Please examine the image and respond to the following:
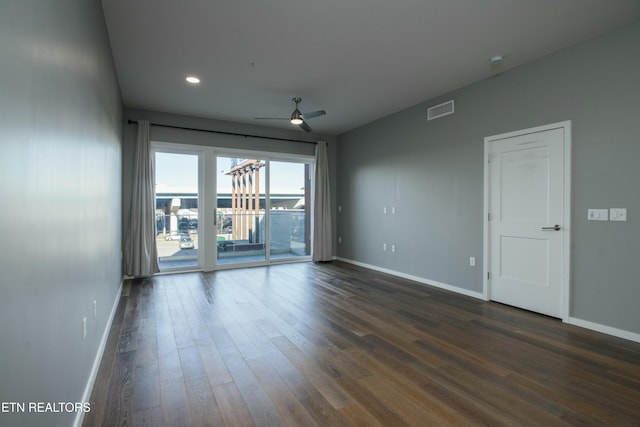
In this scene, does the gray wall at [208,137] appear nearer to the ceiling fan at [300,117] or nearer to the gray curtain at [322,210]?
the gray curtain at [322,210]

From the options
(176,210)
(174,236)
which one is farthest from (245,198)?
(174,236)

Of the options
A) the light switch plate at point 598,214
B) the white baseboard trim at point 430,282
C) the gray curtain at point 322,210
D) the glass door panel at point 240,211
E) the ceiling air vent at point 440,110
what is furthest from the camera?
the gray curtain at point 322,210

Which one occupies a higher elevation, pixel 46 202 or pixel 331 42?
pixel 331 42

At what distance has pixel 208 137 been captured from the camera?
18.9ft

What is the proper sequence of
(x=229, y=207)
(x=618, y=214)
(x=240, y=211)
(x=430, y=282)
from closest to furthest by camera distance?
1. (x=618, y=214)
2. (x=430, y=282)
3. (x=229, y=207)
4. (x=240, y=211)

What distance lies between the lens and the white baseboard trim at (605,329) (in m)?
2.84

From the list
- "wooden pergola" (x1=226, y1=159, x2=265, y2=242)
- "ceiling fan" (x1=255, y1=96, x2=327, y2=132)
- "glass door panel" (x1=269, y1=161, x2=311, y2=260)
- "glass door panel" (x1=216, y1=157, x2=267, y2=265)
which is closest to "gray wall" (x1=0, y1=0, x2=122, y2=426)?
"ceiling fan" (x1=255, y1=96, x2=327, y2=132)

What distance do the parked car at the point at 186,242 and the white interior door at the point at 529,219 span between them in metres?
4.93

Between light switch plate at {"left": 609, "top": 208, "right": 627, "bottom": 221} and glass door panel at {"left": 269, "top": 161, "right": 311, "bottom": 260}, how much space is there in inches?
197

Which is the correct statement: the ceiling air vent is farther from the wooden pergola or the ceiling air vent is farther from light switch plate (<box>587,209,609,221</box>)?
the wooden pergola

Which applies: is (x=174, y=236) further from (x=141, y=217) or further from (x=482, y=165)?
(x=482, y=165)

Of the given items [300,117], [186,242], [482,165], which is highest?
[300,117]

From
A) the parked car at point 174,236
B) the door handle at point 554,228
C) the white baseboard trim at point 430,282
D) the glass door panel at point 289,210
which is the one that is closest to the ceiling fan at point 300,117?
the glass door panel at point 289,210

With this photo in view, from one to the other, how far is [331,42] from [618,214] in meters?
3.23
